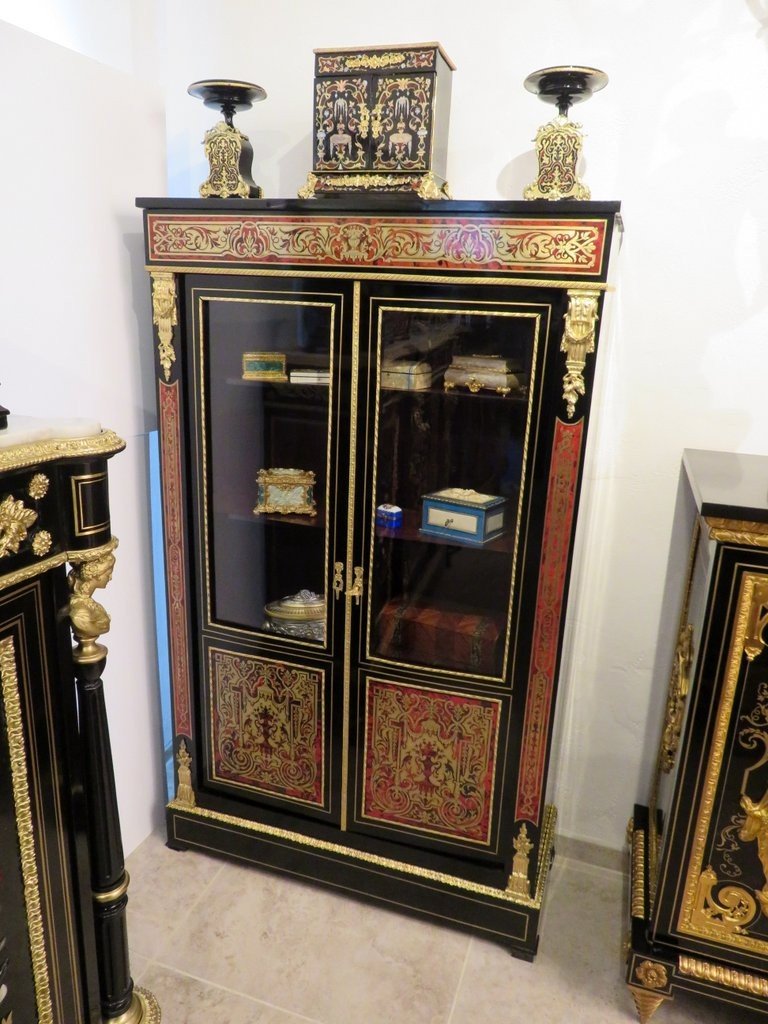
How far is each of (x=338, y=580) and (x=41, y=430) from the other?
3.24 ft

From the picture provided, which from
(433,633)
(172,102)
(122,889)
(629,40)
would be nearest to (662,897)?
(433,633)

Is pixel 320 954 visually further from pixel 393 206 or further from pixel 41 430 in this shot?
pixel 393 206

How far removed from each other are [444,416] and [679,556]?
0.83 meters

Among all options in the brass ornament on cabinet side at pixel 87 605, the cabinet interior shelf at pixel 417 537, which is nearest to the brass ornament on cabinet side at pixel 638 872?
the cabinet interior shelf at pixel 417 537

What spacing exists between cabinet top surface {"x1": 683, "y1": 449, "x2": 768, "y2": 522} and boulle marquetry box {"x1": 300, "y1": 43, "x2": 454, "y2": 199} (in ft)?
3.04

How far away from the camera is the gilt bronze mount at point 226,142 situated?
186 cm

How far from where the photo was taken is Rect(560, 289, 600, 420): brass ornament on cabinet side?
5.36ft

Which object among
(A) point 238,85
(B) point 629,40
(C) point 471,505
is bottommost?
(C) point 471,505

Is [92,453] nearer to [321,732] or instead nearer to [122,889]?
[122,889]

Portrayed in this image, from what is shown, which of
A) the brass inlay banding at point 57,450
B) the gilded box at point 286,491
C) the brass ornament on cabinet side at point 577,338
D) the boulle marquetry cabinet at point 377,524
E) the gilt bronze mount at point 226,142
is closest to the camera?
the brass inlay banding at point 57,450

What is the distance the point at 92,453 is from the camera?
1199mm

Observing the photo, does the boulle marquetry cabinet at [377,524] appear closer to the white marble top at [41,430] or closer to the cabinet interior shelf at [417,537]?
the cabinet interior shelf at [417,537]

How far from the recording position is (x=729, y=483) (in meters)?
1.68

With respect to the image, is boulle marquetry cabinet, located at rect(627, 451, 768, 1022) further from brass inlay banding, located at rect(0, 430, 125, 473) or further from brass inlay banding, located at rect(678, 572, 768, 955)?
brass inlay banding, located at rect(0, 430, 125, 473)
